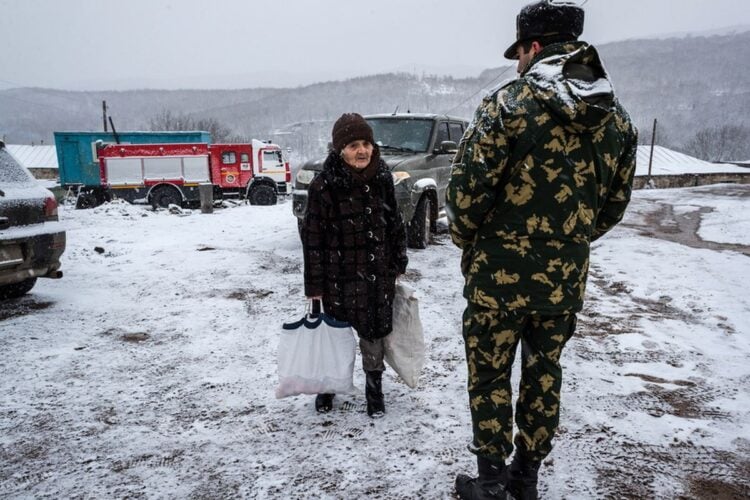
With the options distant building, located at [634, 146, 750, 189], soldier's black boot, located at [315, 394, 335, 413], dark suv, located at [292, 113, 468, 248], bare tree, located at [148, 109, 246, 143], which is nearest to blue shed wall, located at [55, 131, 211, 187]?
dark suv, located at [292, 113, 468, 248]

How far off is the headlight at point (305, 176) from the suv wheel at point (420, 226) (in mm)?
1742

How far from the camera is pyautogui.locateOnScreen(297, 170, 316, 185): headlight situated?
7102mm

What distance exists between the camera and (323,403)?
2.86 m

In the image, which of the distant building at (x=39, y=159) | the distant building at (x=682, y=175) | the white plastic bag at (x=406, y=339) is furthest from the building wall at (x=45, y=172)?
the white plastic bag at (x=406, y=339)

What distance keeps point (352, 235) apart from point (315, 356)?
73 centimetres

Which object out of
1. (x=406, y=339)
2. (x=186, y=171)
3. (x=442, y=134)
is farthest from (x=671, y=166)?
(x=406, y=339)

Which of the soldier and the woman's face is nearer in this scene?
the soldier

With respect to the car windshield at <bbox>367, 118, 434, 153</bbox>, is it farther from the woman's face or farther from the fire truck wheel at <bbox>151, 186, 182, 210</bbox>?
the fire truck wheel at <bbox>151, 186, 182, 210</bbox>

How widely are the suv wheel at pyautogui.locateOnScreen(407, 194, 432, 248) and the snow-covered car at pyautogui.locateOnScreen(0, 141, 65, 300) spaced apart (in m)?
4.68

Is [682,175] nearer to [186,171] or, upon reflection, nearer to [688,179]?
[688,179]

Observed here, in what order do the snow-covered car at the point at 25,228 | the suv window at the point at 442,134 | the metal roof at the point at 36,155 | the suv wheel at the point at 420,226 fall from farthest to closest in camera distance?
the metal roof at the point at 36,155 < the suv window at the point at 442,134 < the suv wheel at the point at 420,226 < the snow-covered car at the point at 25,228

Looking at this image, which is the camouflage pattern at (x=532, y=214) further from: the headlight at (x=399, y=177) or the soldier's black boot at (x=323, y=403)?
the headlight at (x=399, y=177)

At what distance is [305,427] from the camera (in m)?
2.70

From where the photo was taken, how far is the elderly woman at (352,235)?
255cm
